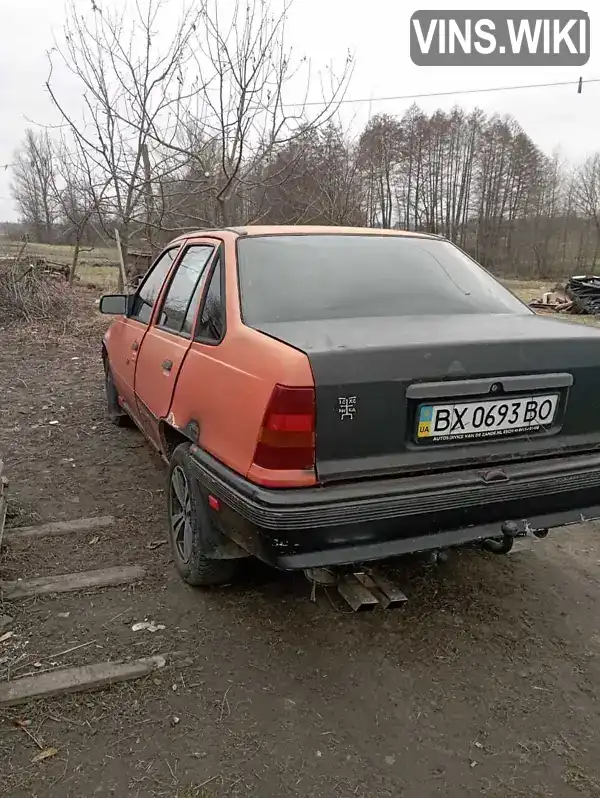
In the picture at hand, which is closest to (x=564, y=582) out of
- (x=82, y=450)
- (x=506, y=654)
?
(x=506, y=654)

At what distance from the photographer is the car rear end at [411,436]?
6.67 feet

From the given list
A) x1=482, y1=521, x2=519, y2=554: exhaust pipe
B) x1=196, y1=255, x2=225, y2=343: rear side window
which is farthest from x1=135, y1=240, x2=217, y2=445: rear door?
x1=482, y1=521, x2=519, y2=554: exhaust pipe

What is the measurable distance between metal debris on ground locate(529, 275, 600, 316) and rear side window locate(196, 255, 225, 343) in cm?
1594

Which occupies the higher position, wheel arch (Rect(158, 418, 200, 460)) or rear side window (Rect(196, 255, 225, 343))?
rear side window (Rect(196, 255, 225, 343))

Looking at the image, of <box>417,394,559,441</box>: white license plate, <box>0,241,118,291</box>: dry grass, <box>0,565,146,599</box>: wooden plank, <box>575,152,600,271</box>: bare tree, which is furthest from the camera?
<box>575,152,600,271</box>: bare tree

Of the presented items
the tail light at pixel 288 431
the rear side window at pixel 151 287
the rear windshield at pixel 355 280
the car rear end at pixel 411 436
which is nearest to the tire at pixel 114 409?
the rear side window at pixel 151 287

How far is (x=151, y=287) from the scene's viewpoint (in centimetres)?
411

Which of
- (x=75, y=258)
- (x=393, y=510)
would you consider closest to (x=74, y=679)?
(x=393, y=510)

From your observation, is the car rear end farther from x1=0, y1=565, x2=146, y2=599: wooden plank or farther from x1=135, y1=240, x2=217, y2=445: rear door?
x1=0, y1=565, x2=146, y2=599: wooden plank

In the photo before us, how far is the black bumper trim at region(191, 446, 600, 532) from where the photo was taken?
2.01m

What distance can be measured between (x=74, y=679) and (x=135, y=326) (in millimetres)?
2459

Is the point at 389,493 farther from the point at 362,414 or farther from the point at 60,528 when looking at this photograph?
the point at 60,528

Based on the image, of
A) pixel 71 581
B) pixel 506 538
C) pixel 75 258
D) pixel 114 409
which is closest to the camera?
pixel 506 538

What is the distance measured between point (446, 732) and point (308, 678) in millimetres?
525
